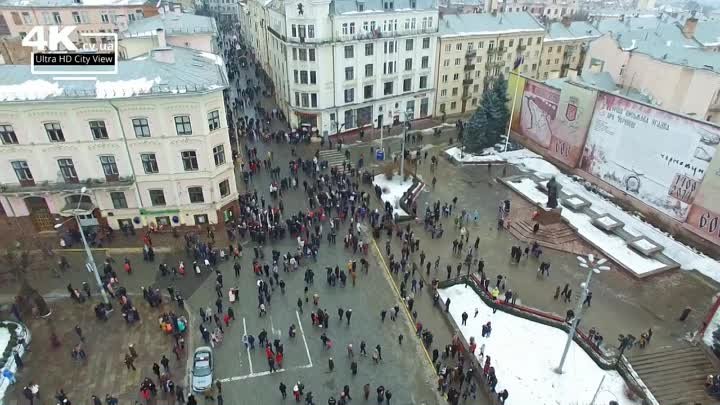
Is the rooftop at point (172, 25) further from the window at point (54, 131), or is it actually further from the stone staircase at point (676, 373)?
the stone staircase at point (676, 373)

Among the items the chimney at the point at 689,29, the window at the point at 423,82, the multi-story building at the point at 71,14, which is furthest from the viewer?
the multi-story building at the point at 71,14

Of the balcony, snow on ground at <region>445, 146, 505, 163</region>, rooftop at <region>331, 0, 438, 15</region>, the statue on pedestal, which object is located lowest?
snow on ground at <region>445, 146, 505, 163</region>

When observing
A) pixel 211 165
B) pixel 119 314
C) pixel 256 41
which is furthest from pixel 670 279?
pixel 256 41

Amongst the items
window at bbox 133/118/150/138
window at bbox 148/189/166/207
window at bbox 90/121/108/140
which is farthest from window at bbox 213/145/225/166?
window at bbox 90/121/108/140

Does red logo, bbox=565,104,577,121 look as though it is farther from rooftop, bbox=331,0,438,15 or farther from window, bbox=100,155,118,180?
window, bbox=100,155,118,180

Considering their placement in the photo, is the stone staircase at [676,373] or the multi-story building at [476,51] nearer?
the stone staircase at [676,373]

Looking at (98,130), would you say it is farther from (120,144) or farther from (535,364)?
Result: (535,364)

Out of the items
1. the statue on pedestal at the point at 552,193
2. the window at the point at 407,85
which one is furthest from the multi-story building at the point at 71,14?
the statue on pedestal at the point at 552,193
